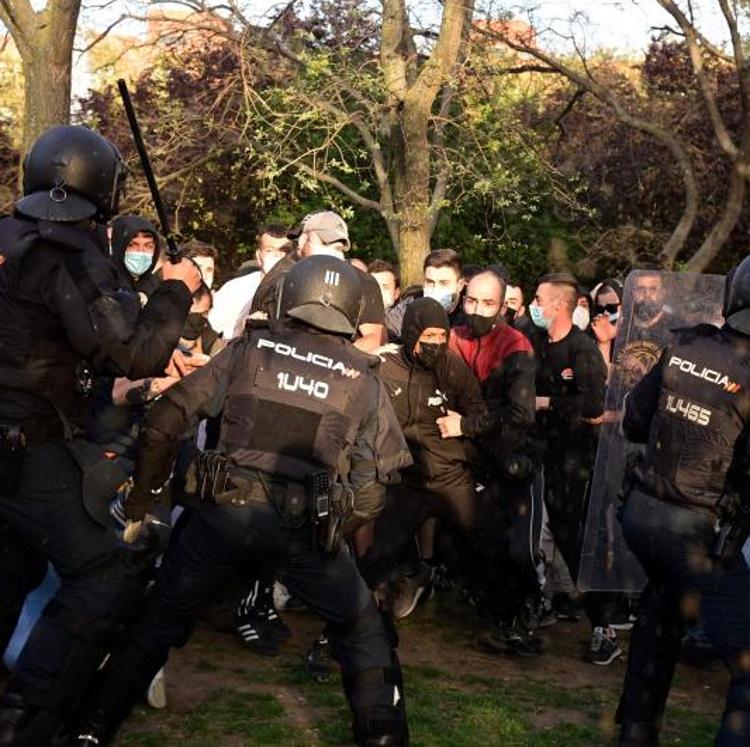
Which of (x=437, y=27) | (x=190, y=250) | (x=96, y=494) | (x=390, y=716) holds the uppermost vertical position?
(x=437, y=27)

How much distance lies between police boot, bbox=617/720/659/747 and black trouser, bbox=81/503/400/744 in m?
0.94

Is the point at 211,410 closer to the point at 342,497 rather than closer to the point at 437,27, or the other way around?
the point at 342,497

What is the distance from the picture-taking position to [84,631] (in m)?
4.80

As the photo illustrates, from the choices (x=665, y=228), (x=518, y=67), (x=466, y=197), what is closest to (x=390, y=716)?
(x=466, y=197)

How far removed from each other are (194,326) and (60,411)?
235 centimetres

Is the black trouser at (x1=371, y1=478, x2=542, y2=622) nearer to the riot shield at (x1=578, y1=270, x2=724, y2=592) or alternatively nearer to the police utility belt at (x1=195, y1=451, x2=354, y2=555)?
the riot shield at (x1=578, y1=270, x2=724, y2=592)

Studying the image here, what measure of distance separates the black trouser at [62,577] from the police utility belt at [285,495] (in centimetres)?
43

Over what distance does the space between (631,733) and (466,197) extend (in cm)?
1146

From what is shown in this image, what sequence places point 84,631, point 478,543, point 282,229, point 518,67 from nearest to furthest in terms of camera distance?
point 84,631, point 478,543, point 282,229, point 518,67

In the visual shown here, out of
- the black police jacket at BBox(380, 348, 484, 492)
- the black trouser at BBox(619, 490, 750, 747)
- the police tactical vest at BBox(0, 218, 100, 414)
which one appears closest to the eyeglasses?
the black police jacket at BBox(380, 348, 484, 492)

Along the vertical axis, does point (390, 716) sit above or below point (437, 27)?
below

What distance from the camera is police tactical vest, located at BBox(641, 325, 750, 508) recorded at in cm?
504

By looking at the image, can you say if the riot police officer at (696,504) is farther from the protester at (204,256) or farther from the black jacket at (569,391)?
the protester at (204,256)

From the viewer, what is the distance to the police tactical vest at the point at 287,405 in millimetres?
5047
